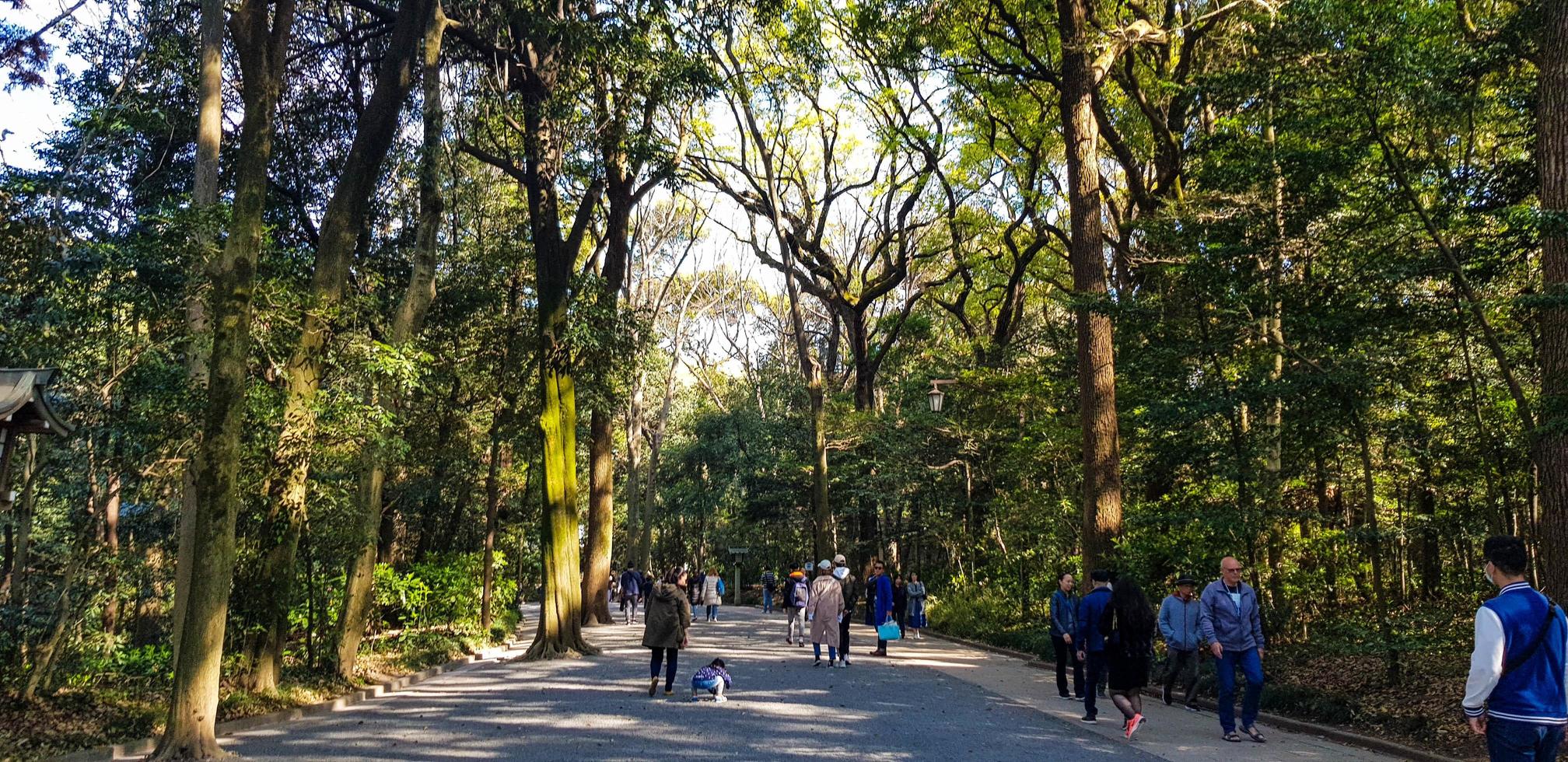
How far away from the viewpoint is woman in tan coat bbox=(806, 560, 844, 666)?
14711 mm

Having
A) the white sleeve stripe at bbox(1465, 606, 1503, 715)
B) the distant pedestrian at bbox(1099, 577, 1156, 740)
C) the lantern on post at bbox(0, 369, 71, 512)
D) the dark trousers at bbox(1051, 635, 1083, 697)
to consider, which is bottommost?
the dark trousers at bbox(1051, 635, 1083, 697)

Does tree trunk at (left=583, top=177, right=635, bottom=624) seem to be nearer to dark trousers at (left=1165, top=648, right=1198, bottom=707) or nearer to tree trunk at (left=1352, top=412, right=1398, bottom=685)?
dark trousers at (left=1165, top=648, right=1198, bottom=707)

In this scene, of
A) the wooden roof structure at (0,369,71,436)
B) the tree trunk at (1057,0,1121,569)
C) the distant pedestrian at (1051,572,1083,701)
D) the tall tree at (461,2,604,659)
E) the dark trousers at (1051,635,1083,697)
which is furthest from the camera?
the tall tree at (461,2,604,659)

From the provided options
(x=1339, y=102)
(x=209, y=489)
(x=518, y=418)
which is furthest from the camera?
(x=518, y=418)

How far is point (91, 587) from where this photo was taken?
33.6 feet

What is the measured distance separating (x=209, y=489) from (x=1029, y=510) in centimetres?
1541

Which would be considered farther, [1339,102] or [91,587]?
[91,587]

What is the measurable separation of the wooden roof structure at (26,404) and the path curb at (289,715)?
2606 millimetres

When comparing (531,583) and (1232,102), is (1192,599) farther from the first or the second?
(531,583)

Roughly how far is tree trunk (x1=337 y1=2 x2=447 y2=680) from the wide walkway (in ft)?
4.03

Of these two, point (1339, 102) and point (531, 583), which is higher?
point (1339, 102)

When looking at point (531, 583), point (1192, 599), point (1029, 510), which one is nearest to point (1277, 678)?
point (1192, 599)

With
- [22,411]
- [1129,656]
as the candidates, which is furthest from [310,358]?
[1129,656]

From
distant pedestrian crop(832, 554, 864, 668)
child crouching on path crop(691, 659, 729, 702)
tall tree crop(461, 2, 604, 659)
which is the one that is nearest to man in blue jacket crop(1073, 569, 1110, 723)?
child crouching on path crop(691, 659, 729, 702)
